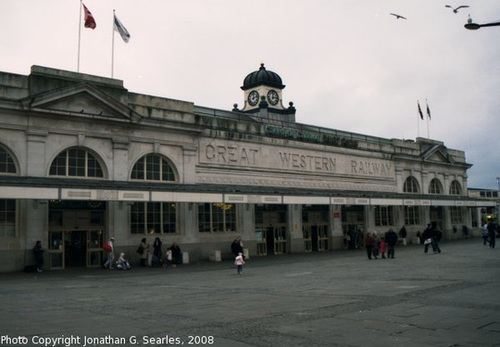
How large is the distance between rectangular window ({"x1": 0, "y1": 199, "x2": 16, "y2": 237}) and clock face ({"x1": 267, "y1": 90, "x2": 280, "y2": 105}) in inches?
1181

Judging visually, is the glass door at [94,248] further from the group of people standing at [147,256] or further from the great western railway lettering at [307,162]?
the great western railway lettering at [307,162]

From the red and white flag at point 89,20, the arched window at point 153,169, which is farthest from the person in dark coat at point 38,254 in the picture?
the red and white flag at point 89,20

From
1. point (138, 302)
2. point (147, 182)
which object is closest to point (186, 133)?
point (147, 182)

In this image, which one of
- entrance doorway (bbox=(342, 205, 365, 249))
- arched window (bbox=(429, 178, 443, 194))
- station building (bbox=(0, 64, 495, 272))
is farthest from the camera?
Answer: arched window (bbox=(429, 178, 443, 194))

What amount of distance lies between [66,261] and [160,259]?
5.04 meters

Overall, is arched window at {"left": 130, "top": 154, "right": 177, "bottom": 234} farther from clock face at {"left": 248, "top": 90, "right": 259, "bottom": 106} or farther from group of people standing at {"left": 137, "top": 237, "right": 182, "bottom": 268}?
clock face at {"left": 248, "top": 90, "right": 259, "bottom": 106}

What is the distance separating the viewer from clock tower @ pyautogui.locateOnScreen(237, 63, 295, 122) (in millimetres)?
51312

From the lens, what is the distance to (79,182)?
27078mm

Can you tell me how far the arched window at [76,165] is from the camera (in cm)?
2860

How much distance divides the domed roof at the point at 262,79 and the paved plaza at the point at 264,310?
31.9m

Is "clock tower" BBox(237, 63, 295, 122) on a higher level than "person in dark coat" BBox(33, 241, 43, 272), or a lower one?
higher

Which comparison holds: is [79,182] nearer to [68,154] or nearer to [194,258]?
[68,154]

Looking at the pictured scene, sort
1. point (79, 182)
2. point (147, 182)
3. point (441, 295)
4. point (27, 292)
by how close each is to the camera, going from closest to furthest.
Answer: point (441, 295), point (27, 292), point (79, 182), point (147, 182)

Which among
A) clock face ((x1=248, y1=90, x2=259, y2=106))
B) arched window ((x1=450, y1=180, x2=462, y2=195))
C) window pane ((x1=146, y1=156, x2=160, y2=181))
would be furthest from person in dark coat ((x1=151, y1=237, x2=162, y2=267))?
arched window ((x1=450, y1=180, x2=462, y2=195))
